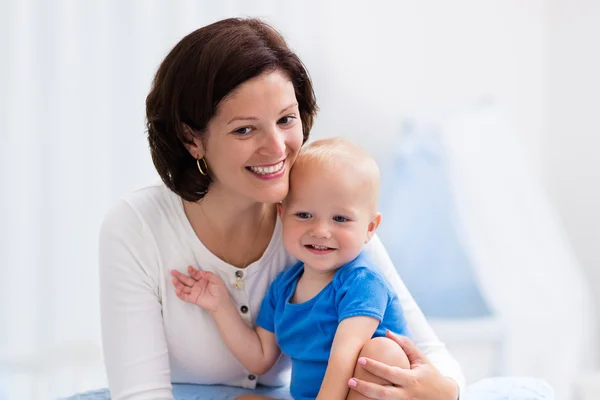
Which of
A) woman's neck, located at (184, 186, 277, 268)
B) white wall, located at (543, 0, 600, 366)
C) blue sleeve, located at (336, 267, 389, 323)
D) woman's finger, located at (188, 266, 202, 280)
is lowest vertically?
woman's finger, located at (188, 266, 202, 280)

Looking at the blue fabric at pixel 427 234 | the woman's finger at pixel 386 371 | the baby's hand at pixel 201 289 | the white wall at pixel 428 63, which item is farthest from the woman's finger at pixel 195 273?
the white wall at pixel 428 63

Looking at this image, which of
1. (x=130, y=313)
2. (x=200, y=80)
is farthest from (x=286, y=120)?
(x=130, y=313)

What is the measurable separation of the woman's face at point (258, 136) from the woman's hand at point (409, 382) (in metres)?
0.38

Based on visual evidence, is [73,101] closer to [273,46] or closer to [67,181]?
[67,181]

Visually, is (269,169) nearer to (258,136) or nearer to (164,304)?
(258,136)

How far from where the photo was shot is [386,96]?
3602 millimetres

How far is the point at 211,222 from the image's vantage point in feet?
5.96

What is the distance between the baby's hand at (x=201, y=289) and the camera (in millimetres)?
1729

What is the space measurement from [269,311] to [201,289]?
0.52 feet

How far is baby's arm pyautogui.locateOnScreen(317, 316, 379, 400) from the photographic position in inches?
60.2

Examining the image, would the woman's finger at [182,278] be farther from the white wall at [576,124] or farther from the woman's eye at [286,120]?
the white wall at [576,124]

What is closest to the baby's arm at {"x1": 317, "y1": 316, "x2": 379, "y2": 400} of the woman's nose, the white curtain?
the woman's nose

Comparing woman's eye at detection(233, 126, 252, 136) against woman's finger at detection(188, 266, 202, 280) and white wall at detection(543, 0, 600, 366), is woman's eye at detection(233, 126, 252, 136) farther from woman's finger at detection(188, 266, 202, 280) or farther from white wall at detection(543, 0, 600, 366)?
white wall at detection(543, 0, 600, 366)

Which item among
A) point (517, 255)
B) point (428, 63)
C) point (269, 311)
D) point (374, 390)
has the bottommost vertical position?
point (374, 390)
